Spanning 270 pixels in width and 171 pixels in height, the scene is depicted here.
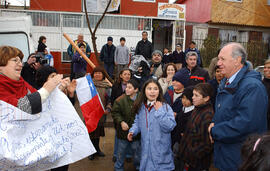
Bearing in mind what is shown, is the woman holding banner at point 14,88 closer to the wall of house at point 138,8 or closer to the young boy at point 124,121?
the young boy at point 124,121

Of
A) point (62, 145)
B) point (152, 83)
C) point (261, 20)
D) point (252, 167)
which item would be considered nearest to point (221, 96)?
point (152, 83)

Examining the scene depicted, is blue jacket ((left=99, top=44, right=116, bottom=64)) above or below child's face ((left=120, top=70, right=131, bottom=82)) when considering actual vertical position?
above

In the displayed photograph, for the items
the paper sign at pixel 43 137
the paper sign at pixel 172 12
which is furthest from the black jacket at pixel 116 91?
the paper sign at pixel 172 12

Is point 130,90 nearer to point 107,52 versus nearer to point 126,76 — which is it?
point 126,76

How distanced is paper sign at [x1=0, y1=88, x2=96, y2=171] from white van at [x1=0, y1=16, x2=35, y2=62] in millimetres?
4530

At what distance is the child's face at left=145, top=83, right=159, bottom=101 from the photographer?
11.5 feet

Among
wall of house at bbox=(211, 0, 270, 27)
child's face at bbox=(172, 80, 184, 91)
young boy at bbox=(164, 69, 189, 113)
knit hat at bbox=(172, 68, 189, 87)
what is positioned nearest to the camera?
young boy at bbox=(164, 69, 189, 113)

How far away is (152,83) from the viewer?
3611mm

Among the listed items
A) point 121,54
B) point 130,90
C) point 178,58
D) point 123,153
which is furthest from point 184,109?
point 121,54

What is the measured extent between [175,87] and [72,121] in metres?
2.23

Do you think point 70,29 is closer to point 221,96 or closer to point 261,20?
point 221,96

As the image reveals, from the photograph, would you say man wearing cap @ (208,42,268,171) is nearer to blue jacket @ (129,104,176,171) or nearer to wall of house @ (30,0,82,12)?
blue jacket @ (129,104,176,171)

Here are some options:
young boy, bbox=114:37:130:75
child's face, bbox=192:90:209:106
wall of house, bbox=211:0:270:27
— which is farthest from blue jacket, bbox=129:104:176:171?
wall of house, bbox=211:0:270:27

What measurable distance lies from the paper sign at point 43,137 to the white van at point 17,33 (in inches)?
178
